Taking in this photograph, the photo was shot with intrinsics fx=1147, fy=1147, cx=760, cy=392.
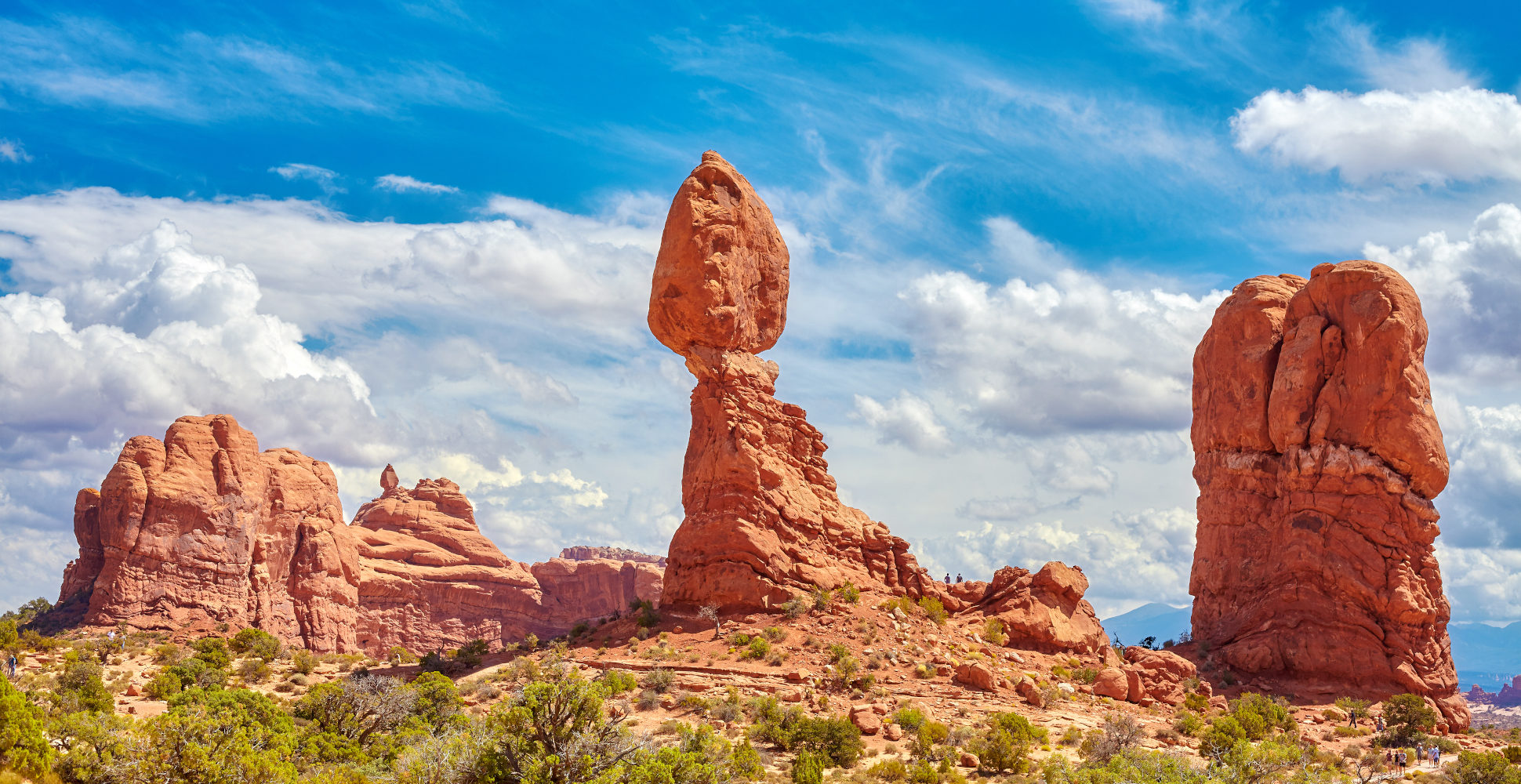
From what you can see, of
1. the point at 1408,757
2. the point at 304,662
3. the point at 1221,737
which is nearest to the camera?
the point at 1221,737

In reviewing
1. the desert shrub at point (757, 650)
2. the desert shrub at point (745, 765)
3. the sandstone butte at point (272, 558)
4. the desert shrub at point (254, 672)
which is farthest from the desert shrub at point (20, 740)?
the sandstone butte at point (272, 558)

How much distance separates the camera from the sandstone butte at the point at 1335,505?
129 ft

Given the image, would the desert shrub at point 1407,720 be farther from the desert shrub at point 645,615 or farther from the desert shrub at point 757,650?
the desert shrub at point 645,615

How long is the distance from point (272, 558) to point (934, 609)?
40.2 metres

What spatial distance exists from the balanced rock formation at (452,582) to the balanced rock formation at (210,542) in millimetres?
8743

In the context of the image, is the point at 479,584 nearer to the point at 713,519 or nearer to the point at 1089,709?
the point at 713,519

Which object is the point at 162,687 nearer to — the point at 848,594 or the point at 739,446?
the point at 739,446

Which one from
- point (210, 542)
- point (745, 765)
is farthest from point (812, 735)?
point (210, 542)

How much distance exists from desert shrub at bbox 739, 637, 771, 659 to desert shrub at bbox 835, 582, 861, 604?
391 cm

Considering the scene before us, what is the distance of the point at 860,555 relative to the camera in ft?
131

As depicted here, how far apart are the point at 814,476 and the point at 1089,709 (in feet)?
42.0

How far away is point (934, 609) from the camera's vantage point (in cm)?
3862

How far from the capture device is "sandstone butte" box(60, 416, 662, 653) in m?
55.7

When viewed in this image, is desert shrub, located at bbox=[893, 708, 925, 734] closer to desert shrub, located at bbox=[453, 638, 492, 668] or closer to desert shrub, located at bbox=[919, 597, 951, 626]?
desert shrub, located at bbox=[919, 597, 951, 626]
